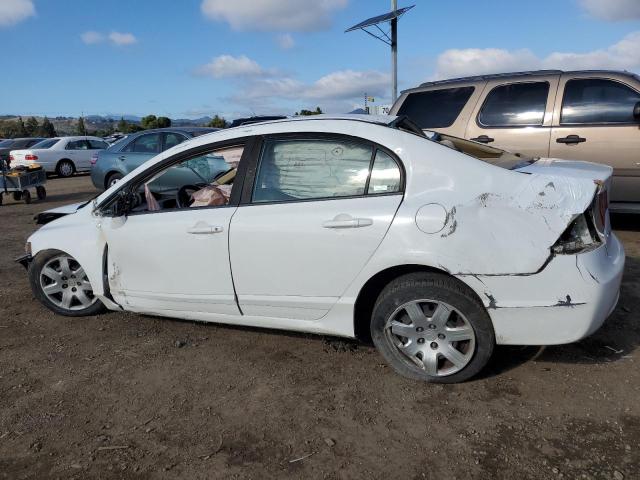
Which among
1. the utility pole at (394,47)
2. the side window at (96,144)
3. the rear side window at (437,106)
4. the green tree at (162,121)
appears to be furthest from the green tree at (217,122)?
Result: the rear side window at (437,106)

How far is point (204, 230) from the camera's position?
3387 millimetres

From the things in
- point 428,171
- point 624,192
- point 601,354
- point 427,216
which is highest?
point 428,171

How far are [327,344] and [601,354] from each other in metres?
1.81

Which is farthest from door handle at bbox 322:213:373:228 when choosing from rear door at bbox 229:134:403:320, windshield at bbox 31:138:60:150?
windshield at bbox 31:138:60:150

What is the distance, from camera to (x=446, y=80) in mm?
6926

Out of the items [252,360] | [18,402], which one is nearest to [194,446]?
[252,360]

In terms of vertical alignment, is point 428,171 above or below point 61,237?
above

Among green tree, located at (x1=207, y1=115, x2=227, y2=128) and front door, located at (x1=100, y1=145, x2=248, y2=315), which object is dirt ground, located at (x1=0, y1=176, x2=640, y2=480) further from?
green tree, located at (x1=207, y1=115, x2=227, y2=128)

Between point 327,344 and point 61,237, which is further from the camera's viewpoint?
point 61,237

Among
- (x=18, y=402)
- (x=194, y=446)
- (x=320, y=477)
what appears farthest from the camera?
(x=18, y=402)

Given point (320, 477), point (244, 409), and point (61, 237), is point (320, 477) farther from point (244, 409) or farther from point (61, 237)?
point (61, 237)

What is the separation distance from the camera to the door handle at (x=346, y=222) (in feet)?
9.75

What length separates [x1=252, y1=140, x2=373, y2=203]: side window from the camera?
3119 millimetres

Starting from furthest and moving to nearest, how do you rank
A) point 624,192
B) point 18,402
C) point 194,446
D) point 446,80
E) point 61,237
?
point 446,80, point 624,192, point 61,237, point 18,402, point 194,446
